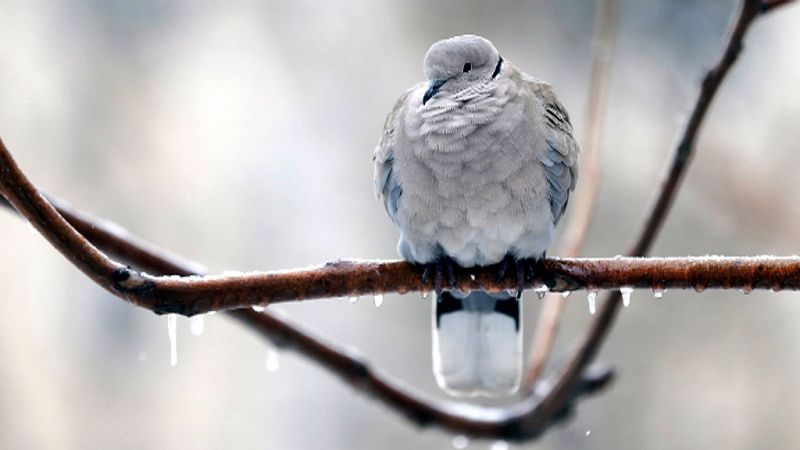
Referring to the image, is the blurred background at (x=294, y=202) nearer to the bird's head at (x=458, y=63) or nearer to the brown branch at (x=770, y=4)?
the brown branch at (x=770, y=4)

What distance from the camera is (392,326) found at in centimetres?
299

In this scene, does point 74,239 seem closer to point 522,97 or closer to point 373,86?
point 522,97

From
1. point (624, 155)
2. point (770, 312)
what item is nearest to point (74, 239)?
point (624, 155)

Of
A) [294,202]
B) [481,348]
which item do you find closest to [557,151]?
[481,348]

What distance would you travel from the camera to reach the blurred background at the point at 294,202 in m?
2.82

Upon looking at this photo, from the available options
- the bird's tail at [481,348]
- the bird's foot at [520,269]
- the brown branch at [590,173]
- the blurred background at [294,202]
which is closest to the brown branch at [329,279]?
the bird's foot at [520,269]

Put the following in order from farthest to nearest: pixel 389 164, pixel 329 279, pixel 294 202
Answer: pixel 294 202, pixel 389 164, pixel 329 279

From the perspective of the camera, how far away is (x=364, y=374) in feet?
4.86

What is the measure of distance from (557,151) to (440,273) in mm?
247

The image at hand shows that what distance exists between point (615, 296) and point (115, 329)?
1961 millimetres

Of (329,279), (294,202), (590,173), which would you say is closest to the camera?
(329,279)

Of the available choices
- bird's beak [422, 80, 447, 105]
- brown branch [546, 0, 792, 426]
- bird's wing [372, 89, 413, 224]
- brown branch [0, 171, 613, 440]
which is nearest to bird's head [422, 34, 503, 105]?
bird's beak [422, 80, 447, 105]

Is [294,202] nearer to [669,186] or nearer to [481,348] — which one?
[481,348]

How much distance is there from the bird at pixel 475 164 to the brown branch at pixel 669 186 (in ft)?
0.55
